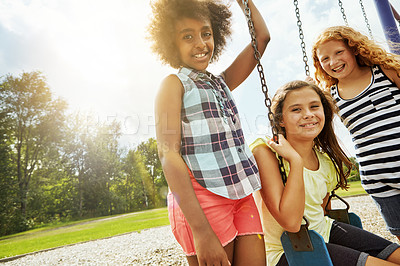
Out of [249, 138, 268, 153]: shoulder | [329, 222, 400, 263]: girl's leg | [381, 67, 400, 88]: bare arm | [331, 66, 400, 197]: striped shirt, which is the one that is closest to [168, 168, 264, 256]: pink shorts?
[249, 138, 268, 153]: shoulder

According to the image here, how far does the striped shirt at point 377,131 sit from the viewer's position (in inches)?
74.0

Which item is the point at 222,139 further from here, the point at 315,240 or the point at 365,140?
the point at 365,140

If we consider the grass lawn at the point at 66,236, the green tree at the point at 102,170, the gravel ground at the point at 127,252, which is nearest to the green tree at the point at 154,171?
the green tree at the point at 102,170

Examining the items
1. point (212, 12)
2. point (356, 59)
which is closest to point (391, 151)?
point (356, 59)

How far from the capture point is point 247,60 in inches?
70.7

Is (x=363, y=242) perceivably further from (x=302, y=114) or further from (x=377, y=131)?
(x=302, y=114)

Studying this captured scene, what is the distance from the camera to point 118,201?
1054 inches

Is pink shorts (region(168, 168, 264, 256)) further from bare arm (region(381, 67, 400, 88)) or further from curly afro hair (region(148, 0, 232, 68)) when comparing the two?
bare arm (region(381, 67, 400, 88))

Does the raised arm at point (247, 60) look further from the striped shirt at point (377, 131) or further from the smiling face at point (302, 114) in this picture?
the striped shirt at point (377, 131)

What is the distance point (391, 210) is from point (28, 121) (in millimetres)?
22900

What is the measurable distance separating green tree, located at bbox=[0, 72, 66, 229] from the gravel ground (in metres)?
13.7

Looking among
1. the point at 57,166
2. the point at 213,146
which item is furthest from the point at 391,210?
the point at 57,166

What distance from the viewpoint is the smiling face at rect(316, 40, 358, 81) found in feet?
6.90

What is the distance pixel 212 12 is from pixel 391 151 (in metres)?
Answer: 1.65
